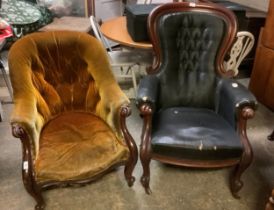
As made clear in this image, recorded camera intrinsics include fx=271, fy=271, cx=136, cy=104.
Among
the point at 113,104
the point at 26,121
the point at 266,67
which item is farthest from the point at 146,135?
the point at 266,67

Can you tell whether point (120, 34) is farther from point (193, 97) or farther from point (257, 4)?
point (257, 4)

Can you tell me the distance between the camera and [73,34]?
1724 millimetres

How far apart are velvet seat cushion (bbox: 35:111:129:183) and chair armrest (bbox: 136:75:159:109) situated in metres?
0.28

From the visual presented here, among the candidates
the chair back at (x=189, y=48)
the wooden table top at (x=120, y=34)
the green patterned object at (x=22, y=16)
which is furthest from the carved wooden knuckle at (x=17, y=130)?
the green patterned object at (x=22, y=16)

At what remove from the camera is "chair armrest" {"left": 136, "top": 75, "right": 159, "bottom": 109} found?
1555 millimetres

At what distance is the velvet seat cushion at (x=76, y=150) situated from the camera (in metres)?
1.45

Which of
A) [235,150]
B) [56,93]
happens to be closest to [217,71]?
[235,150]

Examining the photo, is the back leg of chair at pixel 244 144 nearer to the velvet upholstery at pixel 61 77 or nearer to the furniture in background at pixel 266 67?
the velvet upholstery at pixel 61 77

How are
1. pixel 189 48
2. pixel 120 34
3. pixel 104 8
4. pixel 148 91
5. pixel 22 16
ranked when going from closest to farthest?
pixel 148 91, pixel 189 48, pixel 120 34, pixel 22 16, pixel 104 8

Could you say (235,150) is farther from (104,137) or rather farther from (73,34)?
(73,34)

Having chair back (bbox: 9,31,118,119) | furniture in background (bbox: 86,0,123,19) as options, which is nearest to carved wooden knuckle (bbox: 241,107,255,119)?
chair back (bbox: 9,31,118,119)

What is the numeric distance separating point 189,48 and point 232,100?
1.59ft

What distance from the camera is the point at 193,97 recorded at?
1.91 m

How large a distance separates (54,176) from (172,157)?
2.18 ft
